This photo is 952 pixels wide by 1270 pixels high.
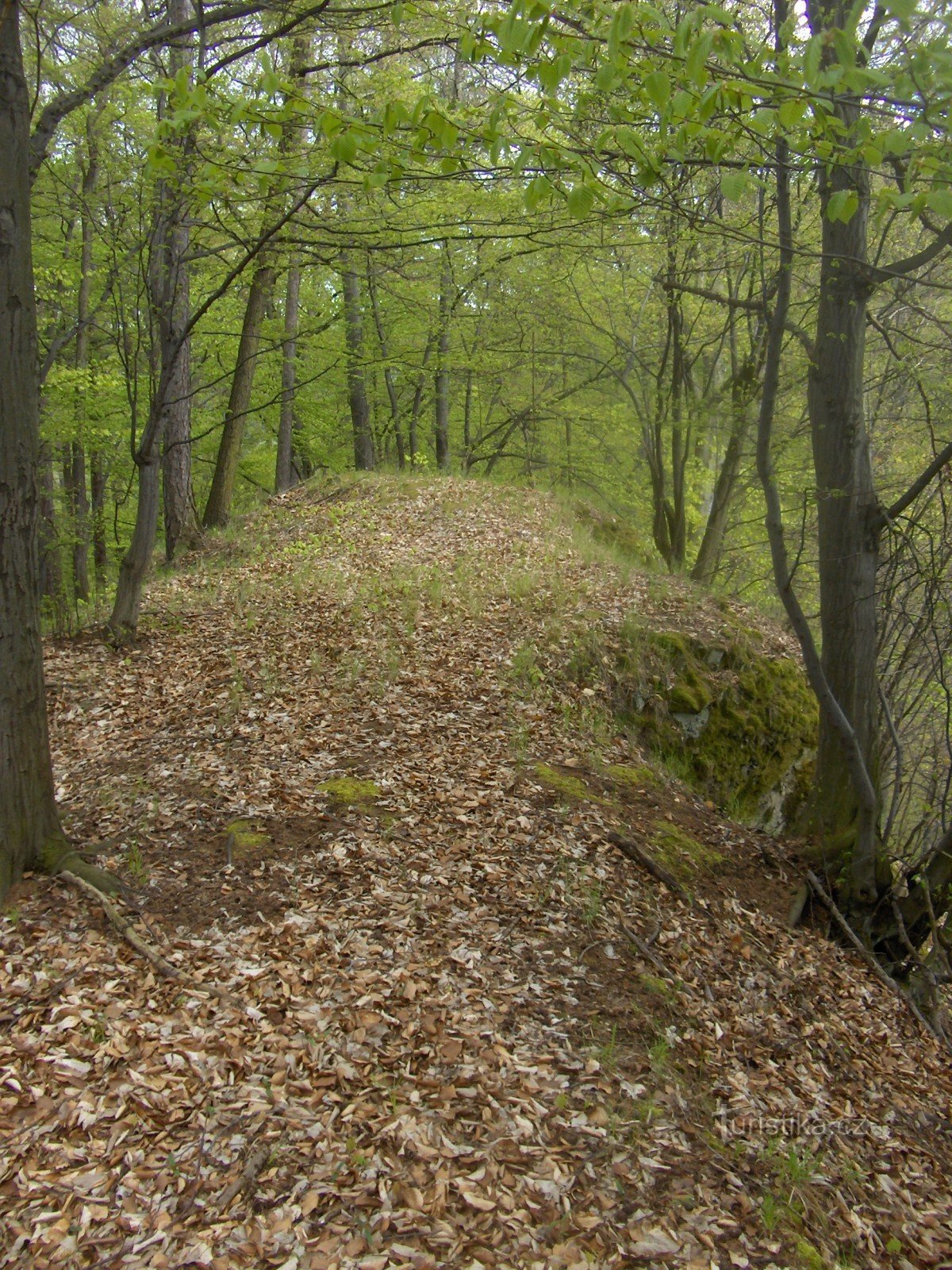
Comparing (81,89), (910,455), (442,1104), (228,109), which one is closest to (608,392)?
(910,455)

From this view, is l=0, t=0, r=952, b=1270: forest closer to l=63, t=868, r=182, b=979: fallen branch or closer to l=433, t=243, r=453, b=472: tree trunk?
l=63, t=868, r=182, b=979: fallen branch

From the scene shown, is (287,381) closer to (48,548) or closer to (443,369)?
(443,369)

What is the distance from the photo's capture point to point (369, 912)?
407 cm

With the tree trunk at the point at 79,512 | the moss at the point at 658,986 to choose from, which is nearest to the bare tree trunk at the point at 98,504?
the tree trunk at the point at 79,512

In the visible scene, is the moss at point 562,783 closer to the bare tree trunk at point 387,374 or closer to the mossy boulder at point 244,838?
the mossy boulder at point 244,838

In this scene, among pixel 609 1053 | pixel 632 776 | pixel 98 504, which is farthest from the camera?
pixel 98 504

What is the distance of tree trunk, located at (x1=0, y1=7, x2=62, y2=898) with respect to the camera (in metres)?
3.56

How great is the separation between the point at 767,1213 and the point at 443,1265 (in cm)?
118

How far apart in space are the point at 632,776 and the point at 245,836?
9.25 feet

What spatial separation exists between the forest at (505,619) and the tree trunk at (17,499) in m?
0.02

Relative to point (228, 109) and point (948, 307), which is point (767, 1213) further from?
point (948, 307)

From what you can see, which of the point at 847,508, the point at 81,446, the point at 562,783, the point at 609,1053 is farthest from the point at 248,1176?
the point at 81,446

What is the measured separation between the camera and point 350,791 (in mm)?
5074

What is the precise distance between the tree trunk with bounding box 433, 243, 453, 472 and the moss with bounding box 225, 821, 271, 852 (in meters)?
10.3
